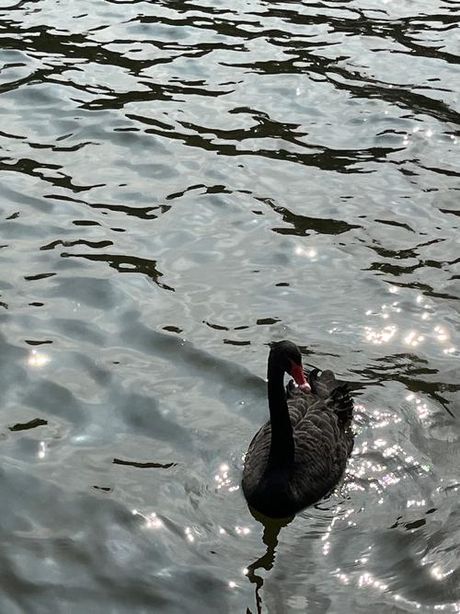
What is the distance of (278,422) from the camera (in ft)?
23.2

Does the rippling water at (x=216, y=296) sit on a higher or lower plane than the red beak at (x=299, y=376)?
lower

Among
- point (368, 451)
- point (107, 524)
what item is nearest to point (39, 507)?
point (107, 524)

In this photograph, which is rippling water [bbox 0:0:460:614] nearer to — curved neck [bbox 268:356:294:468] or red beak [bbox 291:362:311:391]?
curved neck [bbox 268:356:294:468]

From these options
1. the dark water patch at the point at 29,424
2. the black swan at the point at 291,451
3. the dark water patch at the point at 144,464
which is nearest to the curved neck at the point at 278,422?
the black swan at the point at 291,451

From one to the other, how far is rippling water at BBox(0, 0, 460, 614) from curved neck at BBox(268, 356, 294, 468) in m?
0.35

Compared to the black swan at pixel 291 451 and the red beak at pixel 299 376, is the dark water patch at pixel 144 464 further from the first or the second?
the red beak at pixel 299 376

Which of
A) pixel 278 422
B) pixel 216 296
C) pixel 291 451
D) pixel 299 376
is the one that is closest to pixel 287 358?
pixel 299 376

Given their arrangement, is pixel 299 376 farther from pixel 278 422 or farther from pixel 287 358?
pixel 278 422

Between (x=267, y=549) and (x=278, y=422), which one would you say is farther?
(x=278, y=422)

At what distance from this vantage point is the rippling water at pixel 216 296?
6.53 metres

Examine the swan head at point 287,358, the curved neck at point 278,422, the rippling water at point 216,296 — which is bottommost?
the rippling water at point 216,296

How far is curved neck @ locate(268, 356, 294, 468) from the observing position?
7055 mm

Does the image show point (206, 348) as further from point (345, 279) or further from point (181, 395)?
point (345, 279)

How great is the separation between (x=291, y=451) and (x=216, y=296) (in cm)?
240
